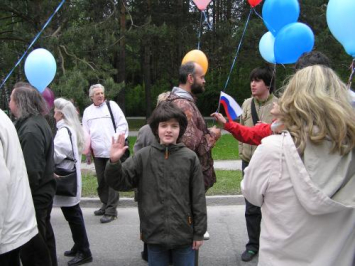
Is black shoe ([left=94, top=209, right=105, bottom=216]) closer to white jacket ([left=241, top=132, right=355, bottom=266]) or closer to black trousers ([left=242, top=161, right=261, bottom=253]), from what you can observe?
black trousers ([left=242, top=161, right=261, bottom=253])

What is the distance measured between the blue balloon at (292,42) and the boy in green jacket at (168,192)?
1944 mm

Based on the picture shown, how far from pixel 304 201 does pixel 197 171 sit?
1177mm

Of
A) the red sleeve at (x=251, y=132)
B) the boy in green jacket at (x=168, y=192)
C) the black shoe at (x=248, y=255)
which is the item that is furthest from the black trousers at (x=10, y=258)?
the black shoe at (x=248, y=255)

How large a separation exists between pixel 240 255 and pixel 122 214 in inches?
83.5

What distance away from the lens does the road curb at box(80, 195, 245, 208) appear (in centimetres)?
597

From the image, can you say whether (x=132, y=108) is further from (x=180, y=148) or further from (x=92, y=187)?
(x=180, y=148)

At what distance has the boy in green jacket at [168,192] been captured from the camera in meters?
2.60

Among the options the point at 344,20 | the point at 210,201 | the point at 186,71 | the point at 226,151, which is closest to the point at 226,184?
the point at 210,201

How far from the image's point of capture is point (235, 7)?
2194cm

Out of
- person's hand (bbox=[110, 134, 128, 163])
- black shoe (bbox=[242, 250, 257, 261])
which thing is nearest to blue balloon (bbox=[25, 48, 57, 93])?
person's hand (bbox=[110, 134, 128, 163])

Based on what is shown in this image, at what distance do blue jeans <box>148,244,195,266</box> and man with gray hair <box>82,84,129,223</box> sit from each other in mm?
2694

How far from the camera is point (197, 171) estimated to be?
8.94 feet

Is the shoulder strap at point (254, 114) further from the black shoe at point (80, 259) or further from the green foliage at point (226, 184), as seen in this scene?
the green foliage at point (226, 184)

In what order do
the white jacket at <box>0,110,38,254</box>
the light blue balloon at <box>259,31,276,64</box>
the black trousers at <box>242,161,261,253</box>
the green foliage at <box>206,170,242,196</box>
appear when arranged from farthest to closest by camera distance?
the green foliage at <box>206,170,242,196</box>, the light blue balloon at <box>259,31,276,64</box>, the black trousers at <box>242,161,261,253</box>, the white jacket at <box>0,110,38,254</box>
